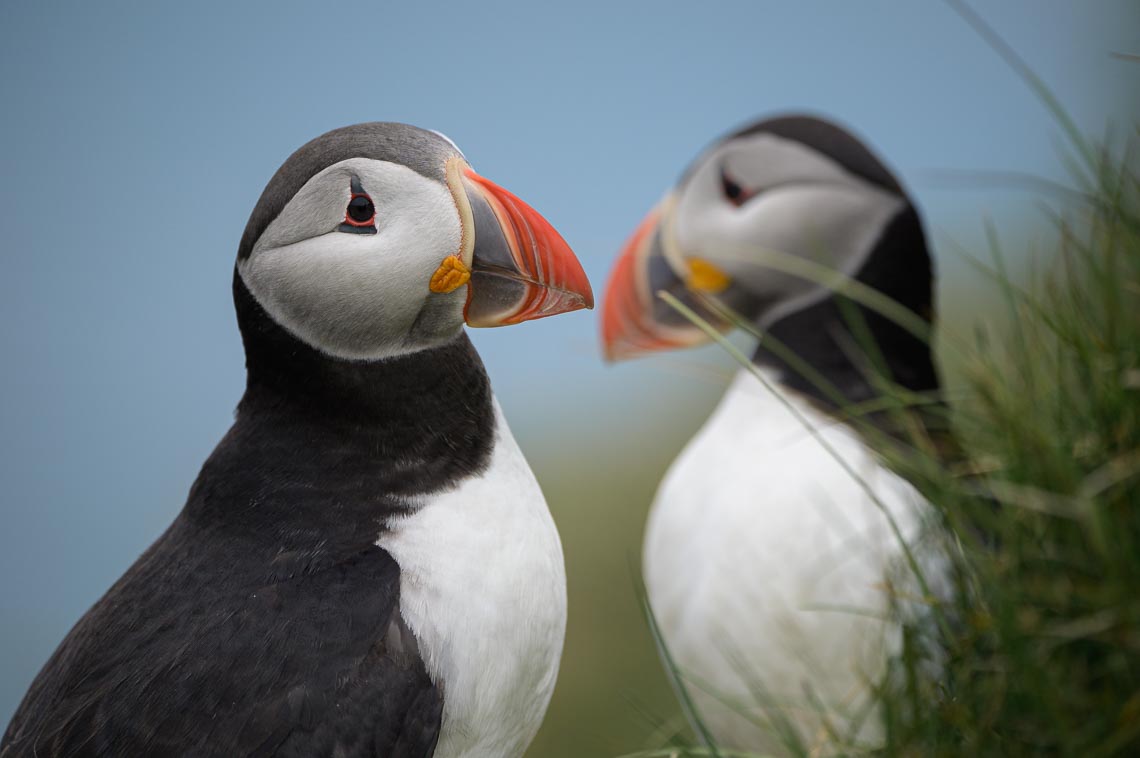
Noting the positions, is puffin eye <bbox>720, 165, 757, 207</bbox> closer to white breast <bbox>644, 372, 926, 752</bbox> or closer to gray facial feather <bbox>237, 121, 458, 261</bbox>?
white breast <bbox>644, 372, 926, 752</bbox>

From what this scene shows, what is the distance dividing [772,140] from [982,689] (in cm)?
214

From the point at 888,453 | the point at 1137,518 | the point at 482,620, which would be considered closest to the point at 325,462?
the point at 482,620

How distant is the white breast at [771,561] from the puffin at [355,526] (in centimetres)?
84

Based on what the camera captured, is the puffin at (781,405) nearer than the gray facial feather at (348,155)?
No

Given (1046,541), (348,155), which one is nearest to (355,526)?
(348,155)

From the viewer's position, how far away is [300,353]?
2.07 metres

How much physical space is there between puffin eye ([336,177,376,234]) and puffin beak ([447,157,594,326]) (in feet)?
0.47

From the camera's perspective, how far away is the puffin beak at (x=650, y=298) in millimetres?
3633

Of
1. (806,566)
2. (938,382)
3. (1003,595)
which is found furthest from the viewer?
(938,382)

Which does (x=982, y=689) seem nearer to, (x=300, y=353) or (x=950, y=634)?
(x=950, y=634)

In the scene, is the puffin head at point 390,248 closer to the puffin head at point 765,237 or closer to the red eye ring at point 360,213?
the red eye ring at point 360,213

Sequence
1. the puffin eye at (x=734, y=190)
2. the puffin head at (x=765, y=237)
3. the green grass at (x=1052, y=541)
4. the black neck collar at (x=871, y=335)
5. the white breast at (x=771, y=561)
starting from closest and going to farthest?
the green grass at (x=1052, y=541), the white breast at (x=771, y=561), the black neck collar at (x=871, y=335), the puffin head at (x=765, y=237), the puffin eye at (x=734, y=190)

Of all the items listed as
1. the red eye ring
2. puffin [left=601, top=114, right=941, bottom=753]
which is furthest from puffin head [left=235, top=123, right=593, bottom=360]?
puffin [left=601, top=114, right=941, bottom=753]

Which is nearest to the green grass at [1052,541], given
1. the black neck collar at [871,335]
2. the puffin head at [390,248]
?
the puffin head at [390,248]
